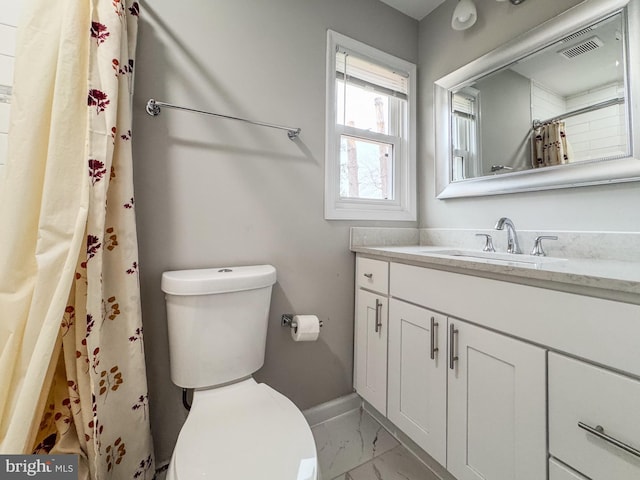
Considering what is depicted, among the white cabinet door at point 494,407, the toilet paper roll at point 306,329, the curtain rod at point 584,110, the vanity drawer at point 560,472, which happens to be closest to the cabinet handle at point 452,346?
the white cabinet door at point 494,407

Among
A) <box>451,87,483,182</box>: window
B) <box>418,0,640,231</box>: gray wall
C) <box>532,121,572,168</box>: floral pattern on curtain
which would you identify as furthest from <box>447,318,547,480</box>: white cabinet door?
<box>451,87,483,182</box>: window

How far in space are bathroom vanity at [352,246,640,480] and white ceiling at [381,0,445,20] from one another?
155 centimetres

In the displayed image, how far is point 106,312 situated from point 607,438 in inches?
54.9

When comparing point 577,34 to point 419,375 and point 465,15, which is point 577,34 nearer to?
point 465,15

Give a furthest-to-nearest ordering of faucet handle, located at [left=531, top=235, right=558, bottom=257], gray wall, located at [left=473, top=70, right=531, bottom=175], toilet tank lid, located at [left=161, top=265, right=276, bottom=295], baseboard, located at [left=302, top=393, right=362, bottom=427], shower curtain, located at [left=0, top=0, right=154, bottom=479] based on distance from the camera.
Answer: baseboard, located at [left=302, top=393, right=362, bottom=427]
gray wall, located at [left=473, top=70, right=531, bottom=175]
faucet handle, located at [left=531, top=235, right=558, bottom=257]
toilet tank lid, located at [left=161, top=265, right=276, bottom=295]
shower curtain, located at [left=0, top=0, right=154, bottom=479]

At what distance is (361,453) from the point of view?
1215mm

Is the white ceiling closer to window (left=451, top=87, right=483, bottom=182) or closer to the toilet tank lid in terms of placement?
window (left=451, top=87, right=483, bottom=182)

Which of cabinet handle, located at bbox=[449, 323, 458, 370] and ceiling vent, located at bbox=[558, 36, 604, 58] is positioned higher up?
ceiling vent, located at bbox=[558, 36, 604, 58]

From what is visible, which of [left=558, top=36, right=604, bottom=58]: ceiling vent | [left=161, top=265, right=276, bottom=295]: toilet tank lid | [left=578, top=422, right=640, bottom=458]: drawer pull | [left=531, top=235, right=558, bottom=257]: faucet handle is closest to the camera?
[left=578, top=422, right=640, bottom=458]: drawer pull

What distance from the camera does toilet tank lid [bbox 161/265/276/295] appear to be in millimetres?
918

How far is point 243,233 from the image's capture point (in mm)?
1219

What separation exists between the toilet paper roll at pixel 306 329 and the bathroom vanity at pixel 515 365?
13.0 inches

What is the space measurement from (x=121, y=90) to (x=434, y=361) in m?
1.45

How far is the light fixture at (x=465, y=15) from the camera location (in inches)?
52.3
